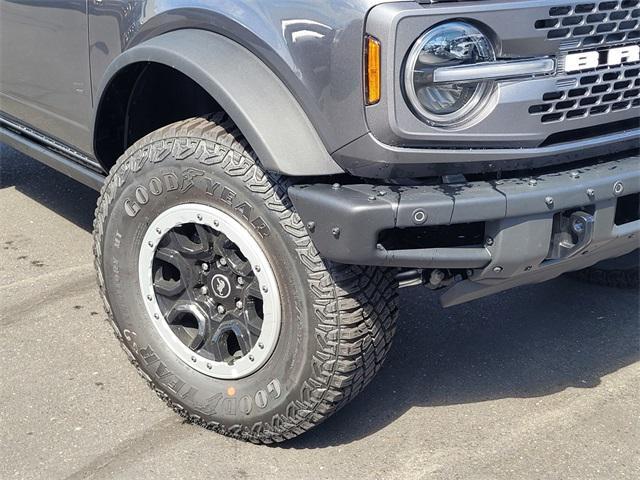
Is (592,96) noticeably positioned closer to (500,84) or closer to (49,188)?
(500,84)

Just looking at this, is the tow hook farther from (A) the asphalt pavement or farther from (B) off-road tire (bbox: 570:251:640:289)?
(B) off-road tire (bbox: 570:251:640:289)

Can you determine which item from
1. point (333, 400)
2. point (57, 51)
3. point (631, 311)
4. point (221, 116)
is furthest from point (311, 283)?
point (631, 311)

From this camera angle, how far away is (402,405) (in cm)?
331

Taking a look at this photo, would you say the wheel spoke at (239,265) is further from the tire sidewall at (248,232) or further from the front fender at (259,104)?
the front fender at (259,104)

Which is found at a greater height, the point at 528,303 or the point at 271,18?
the point at 271,18

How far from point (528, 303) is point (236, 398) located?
5.38 feet

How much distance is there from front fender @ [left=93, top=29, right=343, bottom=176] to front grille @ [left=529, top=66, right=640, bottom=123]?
615mm

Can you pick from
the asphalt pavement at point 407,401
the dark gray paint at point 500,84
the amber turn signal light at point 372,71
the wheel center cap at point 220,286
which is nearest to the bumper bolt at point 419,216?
the dark gray paint at point 500,84

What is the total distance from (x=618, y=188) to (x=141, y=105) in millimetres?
1739

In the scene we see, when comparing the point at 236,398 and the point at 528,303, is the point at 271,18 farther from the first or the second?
the point at 528,303

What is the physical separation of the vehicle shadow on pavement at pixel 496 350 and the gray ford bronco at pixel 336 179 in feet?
1.48

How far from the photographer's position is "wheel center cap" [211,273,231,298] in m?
2.99

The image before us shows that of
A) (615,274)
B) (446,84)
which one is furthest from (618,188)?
(615,274)

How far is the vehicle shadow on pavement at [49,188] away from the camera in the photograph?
5.05 metres
